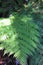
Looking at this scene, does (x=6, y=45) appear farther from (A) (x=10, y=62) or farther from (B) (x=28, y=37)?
(A) (x=10, y=62)

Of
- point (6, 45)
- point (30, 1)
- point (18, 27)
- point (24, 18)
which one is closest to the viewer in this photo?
point (6, 45)

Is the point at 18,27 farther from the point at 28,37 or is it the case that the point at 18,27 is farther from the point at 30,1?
the point at 30,1

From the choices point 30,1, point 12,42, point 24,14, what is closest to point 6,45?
point 12,42

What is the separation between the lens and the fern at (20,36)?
57.3 inches

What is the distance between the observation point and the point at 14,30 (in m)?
1.57

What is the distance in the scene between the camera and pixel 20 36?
1530mm

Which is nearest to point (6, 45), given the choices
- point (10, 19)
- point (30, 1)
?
point (10, 19)

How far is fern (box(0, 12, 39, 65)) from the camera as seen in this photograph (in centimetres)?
146

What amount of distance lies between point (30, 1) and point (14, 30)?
1.46ft

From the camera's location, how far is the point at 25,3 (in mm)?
1994

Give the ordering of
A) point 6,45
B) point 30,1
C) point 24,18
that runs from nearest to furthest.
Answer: point 6,45 < point 24,18 < point 30,1

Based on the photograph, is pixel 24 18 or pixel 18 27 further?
pixel 24 18

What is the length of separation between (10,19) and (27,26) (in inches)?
6.1

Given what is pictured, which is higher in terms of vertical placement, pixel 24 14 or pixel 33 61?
pixel 24 14
